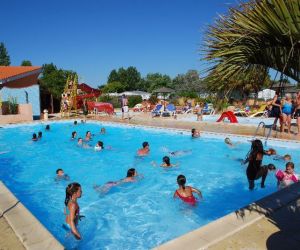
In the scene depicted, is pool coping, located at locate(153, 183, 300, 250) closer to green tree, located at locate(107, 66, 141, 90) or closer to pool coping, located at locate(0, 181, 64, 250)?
pool coping, located at locate(0, 181, 64, 250)

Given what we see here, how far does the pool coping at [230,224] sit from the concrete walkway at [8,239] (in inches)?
62.6

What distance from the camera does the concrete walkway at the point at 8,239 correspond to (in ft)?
11.5

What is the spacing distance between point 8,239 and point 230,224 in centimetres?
276

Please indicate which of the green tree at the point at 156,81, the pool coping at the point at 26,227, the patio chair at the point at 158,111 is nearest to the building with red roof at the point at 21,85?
the patio chair at the point at 158,111

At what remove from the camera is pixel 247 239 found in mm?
3693

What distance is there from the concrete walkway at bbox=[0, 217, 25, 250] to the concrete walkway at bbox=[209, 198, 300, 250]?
2214 mm

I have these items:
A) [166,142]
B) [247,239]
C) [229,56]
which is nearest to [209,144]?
[166,142]

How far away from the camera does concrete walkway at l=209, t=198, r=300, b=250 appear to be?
3.52 metres

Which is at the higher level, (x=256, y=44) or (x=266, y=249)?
(x=256, y=44)

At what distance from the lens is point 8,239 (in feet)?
12.1

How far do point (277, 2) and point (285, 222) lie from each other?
2.87 meters

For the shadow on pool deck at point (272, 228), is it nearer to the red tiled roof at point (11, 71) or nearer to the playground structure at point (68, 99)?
the playground structure at point (68, 99)

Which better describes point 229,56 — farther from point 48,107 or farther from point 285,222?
point 48,107

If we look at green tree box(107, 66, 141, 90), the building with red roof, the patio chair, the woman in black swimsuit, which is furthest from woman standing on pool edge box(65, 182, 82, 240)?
green tree box(107, 66, 141, 90)
